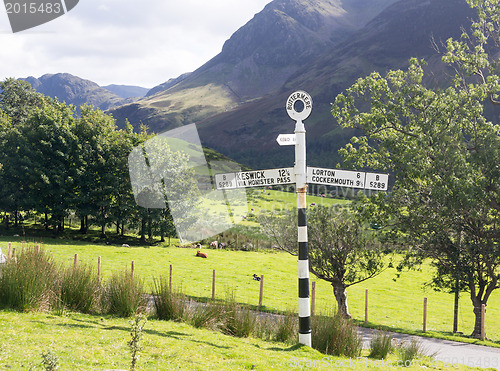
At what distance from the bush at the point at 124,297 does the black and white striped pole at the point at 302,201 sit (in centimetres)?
533

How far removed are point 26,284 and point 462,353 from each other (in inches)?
624

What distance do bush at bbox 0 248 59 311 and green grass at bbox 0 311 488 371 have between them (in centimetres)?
56

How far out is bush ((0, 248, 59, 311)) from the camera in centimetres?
1095

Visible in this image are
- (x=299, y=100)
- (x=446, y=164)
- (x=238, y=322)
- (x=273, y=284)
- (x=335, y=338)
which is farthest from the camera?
(x=273, y=284)

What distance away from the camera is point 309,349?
9.39 m

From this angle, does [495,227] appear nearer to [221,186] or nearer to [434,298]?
[221,186]

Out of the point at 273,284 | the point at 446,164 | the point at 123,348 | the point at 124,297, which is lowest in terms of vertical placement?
the point at 273,284

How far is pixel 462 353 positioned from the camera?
16000 millimetres

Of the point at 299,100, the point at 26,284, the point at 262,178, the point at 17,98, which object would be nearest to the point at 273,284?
the point at 26,284

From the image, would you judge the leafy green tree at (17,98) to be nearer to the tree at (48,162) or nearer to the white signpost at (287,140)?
the tree at (48,162)

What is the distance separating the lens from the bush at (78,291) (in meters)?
11.8

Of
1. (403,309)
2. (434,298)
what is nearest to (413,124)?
(403,309)

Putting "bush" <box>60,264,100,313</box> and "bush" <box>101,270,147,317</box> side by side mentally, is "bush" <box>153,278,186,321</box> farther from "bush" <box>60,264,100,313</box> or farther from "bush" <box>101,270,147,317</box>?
"bush" <box>60,264,100,313</box>

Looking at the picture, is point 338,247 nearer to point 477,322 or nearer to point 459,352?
point 459,352
